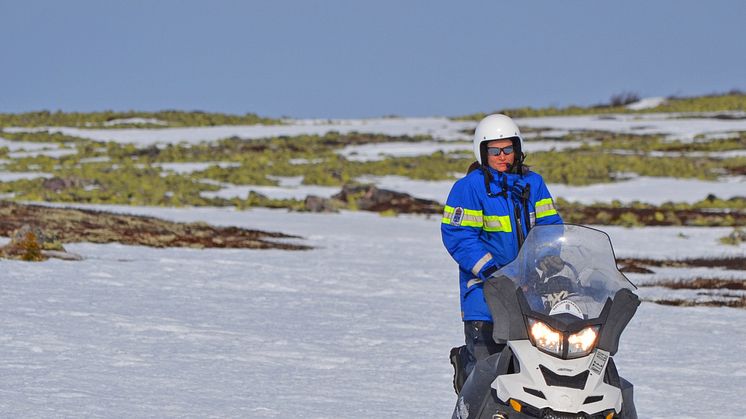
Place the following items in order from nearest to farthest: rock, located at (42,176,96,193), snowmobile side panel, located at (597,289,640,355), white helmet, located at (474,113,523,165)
Answer: snowmobile side panel, located at (597,289,640,355) → white helmet, located at (474,113,523,165) → rock, located at (42,176,96,193)

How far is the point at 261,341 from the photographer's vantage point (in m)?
12.7

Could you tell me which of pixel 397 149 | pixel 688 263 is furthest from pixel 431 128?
pixel 688 263

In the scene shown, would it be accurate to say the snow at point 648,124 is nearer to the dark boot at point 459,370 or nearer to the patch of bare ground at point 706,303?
the patch of bare ground at point 706,303

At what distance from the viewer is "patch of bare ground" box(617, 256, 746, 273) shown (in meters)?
24.7

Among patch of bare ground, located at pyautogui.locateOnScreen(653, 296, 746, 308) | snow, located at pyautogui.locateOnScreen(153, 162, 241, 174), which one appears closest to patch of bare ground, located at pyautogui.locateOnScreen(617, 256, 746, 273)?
patch of bare ground, located at pyautogui.locateOnScreen(653, 296, 746, 308)

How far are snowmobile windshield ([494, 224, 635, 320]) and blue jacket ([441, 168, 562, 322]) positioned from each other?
1.55 feet

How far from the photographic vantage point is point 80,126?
92625 millimetres

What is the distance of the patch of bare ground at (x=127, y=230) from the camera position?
23.9 meters

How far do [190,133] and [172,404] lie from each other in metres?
79.2

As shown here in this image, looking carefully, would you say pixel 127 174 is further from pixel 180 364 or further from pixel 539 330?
pixel 539 330

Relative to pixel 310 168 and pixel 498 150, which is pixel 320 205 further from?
pixel 498 150

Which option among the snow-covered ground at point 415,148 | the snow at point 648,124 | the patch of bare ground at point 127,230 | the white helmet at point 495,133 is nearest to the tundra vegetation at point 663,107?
the snow at point 648,124

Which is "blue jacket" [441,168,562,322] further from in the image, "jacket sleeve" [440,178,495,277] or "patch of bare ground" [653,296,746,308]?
"patch of bare ground" [653,296,746,308]

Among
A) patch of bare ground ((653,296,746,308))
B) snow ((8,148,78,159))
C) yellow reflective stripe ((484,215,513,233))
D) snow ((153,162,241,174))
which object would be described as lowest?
patch of bare ground ((653,296,746,308))
